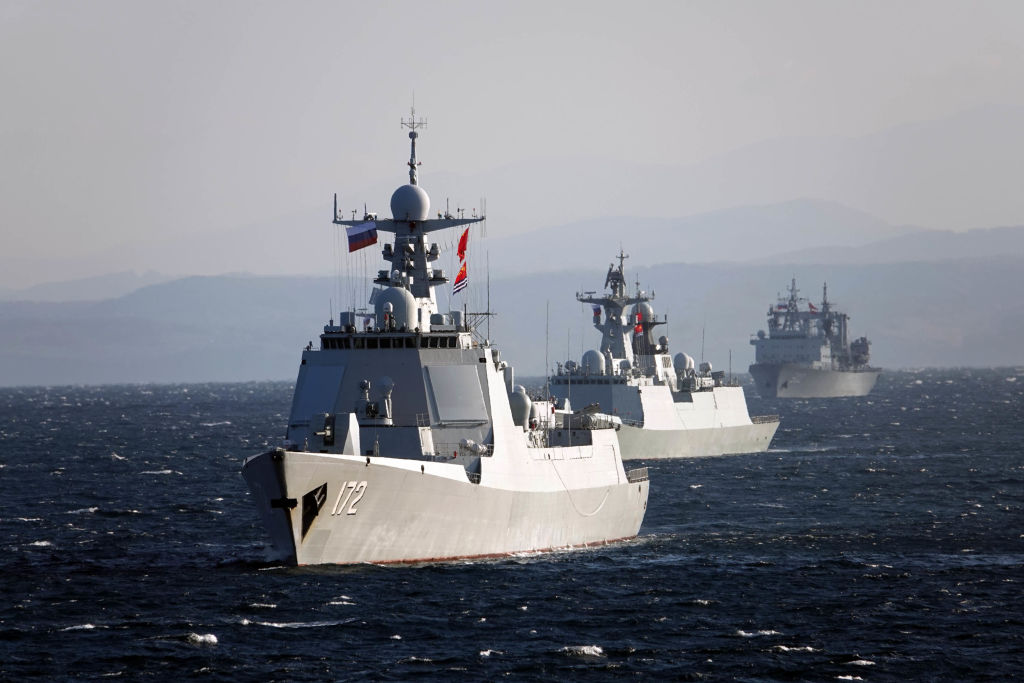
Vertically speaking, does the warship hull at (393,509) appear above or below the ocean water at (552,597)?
above

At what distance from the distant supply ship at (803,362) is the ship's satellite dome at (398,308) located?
13486 centimetres

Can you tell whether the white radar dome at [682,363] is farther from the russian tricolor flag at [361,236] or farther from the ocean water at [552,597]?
the russian tricolor flag at [361,236]

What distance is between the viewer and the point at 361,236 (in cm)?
3509

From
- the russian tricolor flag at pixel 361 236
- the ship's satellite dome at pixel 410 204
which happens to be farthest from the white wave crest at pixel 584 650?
the ship's satellite dome at pixel 410 204

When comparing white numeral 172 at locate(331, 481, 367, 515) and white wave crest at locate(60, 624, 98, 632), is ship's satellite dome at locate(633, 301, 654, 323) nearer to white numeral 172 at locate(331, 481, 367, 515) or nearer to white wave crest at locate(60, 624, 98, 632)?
Answer: white numeral 172 at locate(331, 481, 367, 515)

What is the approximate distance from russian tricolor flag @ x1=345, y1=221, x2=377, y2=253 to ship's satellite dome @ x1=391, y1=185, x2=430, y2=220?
1354 mm

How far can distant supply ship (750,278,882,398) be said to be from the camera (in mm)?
167625

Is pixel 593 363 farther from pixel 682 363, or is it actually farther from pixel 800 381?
pixel 800 381

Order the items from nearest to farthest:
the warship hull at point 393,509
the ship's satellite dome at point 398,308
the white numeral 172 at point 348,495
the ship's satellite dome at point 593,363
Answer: the warship hull at point 393,509
the white numeral 172 at point 348,495
the ship's satellite dome at point 398,308
the ship's satellite dome at point 593,363

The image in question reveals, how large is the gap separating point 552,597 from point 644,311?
53.0 meters

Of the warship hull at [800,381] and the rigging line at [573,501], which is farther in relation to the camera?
the warship hull at [800,381]

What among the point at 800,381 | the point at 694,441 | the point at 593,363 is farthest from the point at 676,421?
the point at 800,381

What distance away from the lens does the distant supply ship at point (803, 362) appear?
550ft

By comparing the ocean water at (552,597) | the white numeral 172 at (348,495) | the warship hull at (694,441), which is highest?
the white numeral 172 at (348,495)
